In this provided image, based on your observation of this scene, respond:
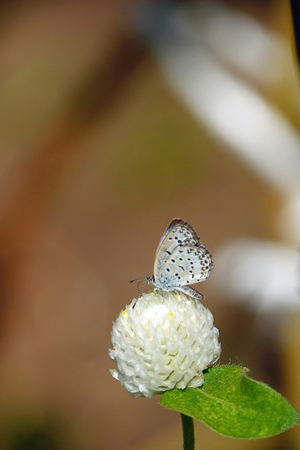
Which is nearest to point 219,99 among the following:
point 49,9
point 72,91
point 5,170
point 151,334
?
point 72,91

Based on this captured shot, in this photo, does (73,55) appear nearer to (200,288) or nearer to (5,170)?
(5,170)

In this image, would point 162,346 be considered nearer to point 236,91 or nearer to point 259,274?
point 259,274

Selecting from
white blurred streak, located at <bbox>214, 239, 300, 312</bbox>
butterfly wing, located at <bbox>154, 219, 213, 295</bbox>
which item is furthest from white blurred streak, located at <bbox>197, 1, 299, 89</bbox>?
butterfly wing, located at <bbox>154, 219, 213, 295</bbox>

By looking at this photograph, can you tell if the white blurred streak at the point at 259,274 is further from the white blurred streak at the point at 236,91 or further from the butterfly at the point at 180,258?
the butterfly at the point at 180,258

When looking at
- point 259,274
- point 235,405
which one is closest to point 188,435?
point 235,405

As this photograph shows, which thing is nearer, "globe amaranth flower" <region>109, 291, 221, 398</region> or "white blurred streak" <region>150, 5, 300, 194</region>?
"globe amaranth flower" <region>109, 291, 221, 398</region>

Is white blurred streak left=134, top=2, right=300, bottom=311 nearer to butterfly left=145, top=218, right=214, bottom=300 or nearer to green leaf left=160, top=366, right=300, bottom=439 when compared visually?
butterfly left=145, top=218, right=214, bottom=300

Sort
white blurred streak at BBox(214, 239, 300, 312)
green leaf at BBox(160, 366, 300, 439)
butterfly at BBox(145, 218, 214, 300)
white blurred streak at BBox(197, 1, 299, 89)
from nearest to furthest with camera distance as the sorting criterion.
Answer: green leaf at BBox(160, 366, 300, 439)
butterfly at BBox(145, 218, 214, 300)
white blurred streak at BBox(214, 239, 300, 312)
white blurred streak at BBox(197, 1, 299, 89)
